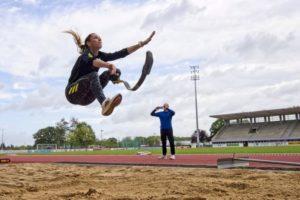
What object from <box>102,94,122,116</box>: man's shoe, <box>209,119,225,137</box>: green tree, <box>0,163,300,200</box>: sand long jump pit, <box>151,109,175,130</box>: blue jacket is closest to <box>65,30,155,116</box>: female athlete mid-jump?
<box>102,94,122,116</box>: man's shoe

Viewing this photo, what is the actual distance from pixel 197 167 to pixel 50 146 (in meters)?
56.0

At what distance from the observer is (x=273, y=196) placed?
5.34 metres

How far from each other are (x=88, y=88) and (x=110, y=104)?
0.43 metres

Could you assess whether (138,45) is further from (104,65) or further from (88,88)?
(88,88)

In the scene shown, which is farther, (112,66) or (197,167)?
(197,167)

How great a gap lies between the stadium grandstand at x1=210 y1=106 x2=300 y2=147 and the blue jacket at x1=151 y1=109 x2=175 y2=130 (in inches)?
1570

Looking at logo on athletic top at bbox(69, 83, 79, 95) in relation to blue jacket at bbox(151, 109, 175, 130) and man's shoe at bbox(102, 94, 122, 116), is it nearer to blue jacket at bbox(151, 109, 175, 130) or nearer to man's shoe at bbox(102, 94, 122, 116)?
man's shoe at bbox(102, 94, 122, 116)

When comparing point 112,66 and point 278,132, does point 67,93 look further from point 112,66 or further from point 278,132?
point 278,132

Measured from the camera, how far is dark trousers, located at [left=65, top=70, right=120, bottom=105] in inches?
189

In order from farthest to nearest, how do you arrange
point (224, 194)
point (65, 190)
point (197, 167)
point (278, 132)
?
1. point (278, 132)
2. point (197, 167)
3. point (65, 190)
4. point (224, 194)

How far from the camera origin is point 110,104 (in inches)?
183

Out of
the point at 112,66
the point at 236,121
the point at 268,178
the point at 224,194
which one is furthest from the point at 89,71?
the point at 236,121

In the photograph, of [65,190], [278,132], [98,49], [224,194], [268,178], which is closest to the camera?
[98,49]

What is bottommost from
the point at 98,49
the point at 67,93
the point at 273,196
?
the point at 273,196
